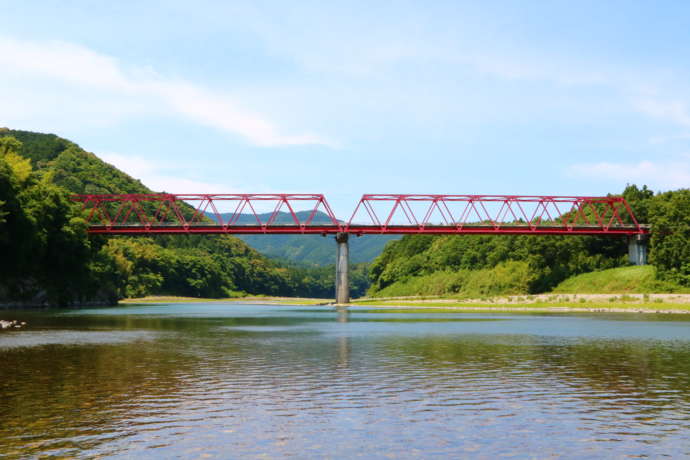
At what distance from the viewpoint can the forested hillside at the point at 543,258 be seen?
106m

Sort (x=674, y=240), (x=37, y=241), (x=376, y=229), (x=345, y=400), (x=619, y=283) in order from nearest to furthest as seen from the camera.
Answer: (x=345, y=400)
(x=37, y=241)
(x=674, y=240)
(x=619, y=283)
(x=376, y=229)

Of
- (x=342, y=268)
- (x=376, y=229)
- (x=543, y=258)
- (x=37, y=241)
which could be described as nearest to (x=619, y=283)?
(x=543, y=258)

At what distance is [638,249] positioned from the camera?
130000mm

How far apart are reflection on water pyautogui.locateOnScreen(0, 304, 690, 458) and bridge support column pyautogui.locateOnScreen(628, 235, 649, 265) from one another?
323 feet

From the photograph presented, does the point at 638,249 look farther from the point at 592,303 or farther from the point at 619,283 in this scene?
the point at 592,303

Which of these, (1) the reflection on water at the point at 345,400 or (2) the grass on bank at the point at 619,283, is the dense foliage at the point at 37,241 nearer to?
(1) the reflection on water at the point at 345,400

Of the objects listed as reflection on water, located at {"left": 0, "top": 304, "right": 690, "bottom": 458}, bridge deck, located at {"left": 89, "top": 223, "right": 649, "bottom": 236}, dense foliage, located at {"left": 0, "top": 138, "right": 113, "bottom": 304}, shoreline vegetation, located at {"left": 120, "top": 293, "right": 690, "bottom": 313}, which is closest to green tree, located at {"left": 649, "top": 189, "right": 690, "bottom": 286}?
shoreline vegetation, located at {"left": 120, "top": 293, "right": 690, "bottom": 313}

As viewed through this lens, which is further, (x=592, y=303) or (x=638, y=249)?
(x=638, y=249)

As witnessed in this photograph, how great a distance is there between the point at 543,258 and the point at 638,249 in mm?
16699

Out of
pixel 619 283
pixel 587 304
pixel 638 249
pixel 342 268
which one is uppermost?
pixel 638 249

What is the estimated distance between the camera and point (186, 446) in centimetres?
1465

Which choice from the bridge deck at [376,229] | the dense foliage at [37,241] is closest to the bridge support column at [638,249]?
the bridge deck at [376,229]

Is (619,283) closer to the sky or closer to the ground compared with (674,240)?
closer to the ground

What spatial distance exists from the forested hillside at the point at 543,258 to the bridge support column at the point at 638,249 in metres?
3.67
